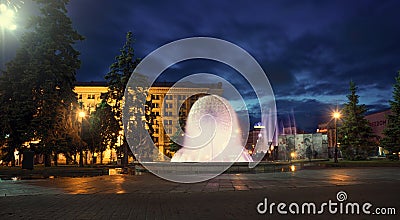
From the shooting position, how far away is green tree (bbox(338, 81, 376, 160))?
1784 inches

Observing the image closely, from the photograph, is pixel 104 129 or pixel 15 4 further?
pixel 104 129

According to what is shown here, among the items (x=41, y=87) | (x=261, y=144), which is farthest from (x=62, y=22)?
(x=261, y=144)

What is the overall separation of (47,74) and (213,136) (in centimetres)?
1839

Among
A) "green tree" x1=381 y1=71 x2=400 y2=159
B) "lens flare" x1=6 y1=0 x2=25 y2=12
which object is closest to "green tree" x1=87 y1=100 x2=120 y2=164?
"green tree" x1=381 y1=71 x2=400 y2=159

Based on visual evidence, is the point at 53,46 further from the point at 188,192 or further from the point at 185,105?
the point at 185,105

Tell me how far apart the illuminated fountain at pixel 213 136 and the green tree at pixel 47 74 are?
13.1 metres

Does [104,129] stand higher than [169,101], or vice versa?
[169,101]

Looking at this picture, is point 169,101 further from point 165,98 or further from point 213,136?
point 213,136

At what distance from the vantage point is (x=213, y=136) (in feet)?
99.9

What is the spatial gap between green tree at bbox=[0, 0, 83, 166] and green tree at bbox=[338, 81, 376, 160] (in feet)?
115

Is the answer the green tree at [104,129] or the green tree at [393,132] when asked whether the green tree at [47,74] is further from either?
the green tree at [393,132]

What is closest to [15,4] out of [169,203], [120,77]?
[169,203]

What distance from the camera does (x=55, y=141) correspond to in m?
34.2

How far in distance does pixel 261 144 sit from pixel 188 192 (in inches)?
3375
